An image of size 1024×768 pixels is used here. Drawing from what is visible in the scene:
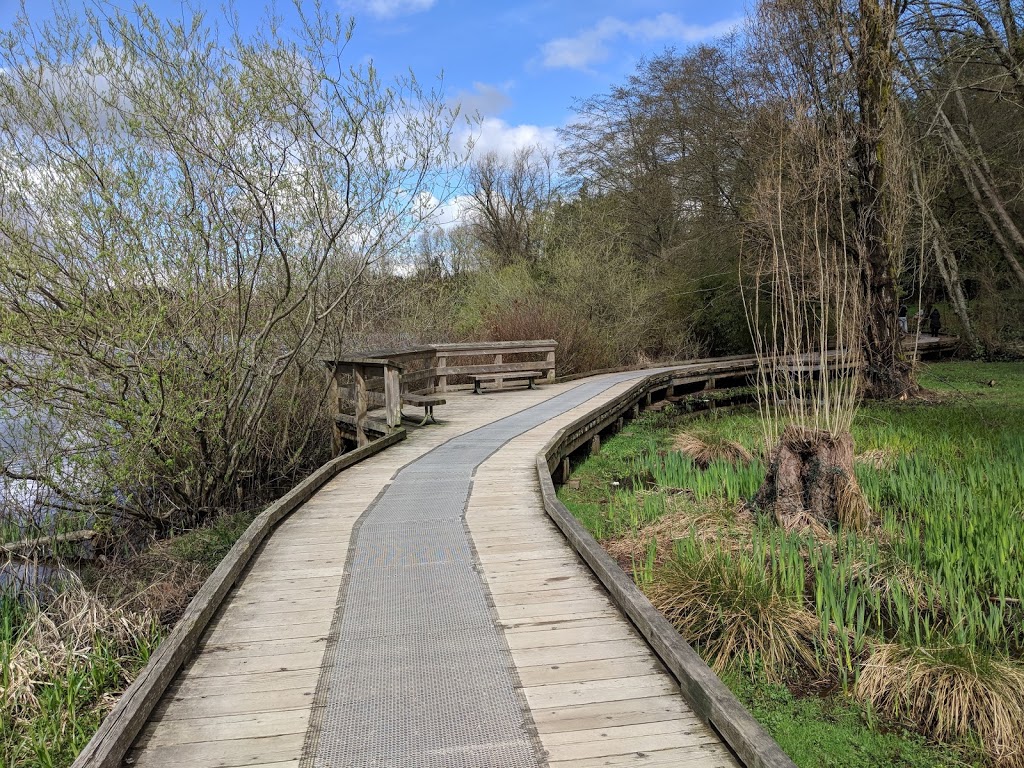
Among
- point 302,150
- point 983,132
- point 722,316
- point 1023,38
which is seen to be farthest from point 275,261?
point 983,132

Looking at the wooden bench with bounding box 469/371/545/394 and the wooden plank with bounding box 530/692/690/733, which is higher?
the wooden bench with bounding box 469/371/545/394

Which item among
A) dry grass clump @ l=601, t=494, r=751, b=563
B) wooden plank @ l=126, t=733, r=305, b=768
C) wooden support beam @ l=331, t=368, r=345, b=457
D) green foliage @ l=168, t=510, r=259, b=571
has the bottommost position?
green foliage @ l=168, t=510, r=259, b=571

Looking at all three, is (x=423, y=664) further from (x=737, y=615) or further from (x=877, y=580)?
Result: (x=877, y=580)

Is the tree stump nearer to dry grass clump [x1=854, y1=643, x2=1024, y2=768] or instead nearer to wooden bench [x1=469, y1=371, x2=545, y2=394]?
dry grass clump [x1=854, y1=643, x2=1024, y2=768]

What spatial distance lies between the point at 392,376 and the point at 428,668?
20.9 feet

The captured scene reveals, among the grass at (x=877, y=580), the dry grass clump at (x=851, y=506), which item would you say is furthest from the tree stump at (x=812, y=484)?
the grass at (x=877, y=580)

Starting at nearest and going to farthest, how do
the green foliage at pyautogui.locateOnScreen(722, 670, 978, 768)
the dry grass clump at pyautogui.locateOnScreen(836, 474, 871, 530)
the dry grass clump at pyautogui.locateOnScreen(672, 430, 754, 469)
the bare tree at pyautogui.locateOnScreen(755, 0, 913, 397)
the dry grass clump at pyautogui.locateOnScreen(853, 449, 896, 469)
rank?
1. the green foliage at pyautogui.locateOnScreen(722, 670, 978, 768)
2. the dry grass clump at pyautogui.locateOnScreen(836, 474, 871, 530)
3. the dry grass clump at pyautogui.locateOnScreen(853, 449, 896, 469)
4. the dry grass clump at pyautogui.locateOnScreen(672, 430, 754, 469)
5. the bare tree at pyautogui.locateOnScreen(755, 0, 913, 397)

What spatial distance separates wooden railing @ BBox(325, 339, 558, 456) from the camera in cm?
931

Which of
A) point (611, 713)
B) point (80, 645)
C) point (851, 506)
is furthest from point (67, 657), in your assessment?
point (851, 506)

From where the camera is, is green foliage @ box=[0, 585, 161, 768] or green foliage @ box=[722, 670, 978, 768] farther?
green foliage @ box=[0, 585, 161, 768]

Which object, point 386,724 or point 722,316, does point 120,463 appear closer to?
point 386,724

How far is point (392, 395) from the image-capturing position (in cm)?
929

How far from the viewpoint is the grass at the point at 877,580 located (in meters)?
3.38

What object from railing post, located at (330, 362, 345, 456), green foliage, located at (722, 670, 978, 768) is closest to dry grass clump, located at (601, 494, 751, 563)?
green foliage, located at (722, 670, 978, 768)
